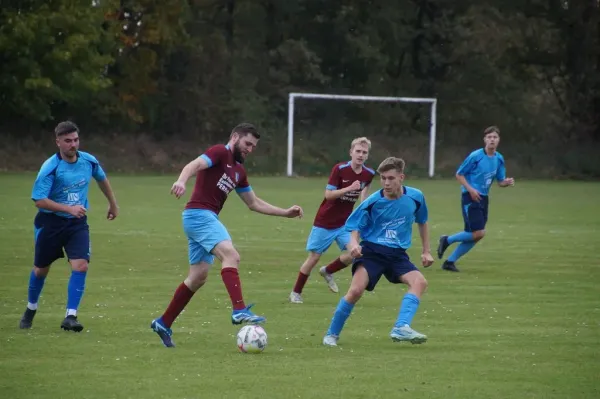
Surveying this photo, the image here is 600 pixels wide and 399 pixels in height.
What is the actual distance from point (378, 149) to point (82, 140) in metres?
11.8

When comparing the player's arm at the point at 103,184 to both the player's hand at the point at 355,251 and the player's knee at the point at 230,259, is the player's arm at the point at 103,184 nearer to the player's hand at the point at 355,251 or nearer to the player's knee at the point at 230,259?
the player's knee at the point at 230,259

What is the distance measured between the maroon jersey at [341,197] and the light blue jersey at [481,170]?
12.4 ft

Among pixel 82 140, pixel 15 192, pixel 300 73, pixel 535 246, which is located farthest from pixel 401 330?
pixel 300 73

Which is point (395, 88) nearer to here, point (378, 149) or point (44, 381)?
point (378, 149)

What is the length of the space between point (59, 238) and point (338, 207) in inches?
162

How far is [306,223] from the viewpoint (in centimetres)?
2470

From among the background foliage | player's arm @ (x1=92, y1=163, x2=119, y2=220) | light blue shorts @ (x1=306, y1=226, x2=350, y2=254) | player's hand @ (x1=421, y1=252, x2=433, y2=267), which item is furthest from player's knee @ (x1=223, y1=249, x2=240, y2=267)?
the background foliage

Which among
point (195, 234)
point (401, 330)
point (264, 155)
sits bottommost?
point (264, 155)

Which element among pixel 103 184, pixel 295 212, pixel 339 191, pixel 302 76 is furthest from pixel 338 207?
pixel 302 76

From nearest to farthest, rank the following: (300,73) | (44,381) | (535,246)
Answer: (44,381)
(535,246)
(300,73)

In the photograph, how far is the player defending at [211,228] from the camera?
9562 millimetres

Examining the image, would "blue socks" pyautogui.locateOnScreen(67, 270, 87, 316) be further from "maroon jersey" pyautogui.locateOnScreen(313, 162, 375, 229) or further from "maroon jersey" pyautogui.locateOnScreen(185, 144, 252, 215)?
"maroon jersey" pyautogui.locateOnScreen(313, 162, 375, 229)

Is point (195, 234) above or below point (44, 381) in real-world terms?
above

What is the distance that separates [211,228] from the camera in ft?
31.9
